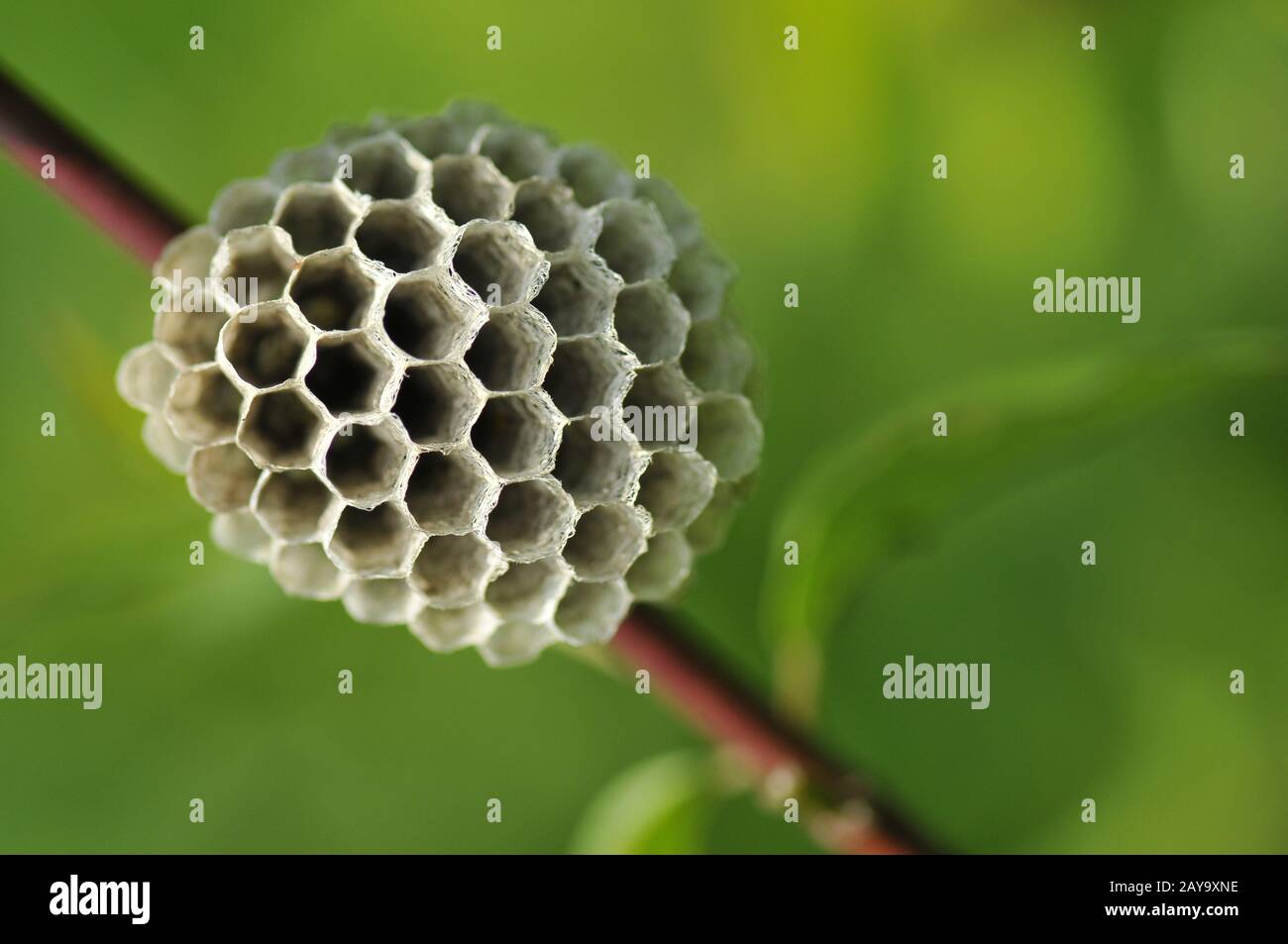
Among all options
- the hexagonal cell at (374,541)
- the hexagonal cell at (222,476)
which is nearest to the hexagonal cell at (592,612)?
the hexagonal cell at (374,541)

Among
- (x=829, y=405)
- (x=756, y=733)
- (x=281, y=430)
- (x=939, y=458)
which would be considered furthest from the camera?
(x=829, y=405)

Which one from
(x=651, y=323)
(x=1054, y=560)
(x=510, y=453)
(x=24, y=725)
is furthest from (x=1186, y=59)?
(x=24, y=725)

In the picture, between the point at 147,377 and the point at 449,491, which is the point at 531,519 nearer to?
the point at 449,491

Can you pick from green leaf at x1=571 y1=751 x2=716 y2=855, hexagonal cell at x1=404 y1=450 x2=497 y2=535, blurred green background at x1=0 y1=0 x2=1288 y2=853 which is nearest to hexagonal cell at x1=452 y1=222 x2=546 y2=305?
hexagonal cell at x1=404 y1=450 x2=497 y2=535

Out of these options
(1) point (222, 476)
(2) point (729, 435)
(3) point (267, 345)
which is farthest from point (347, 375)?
(2) point (729, 435)

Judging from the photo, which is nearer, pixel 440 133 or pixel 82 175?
pixel 82 175
